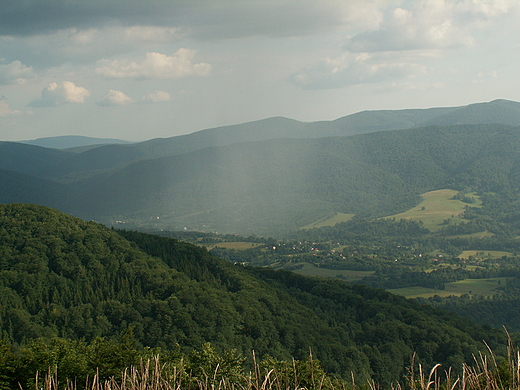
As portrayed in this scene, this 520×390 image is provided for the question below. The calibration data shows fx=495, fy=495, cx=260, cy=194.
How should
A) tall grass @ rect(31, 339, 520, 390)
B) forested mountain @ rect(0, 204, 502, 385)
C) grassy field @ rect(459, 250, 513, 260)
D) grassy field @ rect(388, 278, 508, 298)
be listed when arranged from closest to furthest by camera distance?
tall grass @ rect(31, 339, 520, 390), forested mountain @ rect(0, 204, 502, 385), grassy field @ rect(388, 278, 508, 298), grassy field @ rect(459, 250, 513, 260)

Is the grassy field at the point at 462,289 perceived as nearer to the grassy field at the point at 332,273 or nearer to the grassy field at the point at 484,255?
the grassy field at the point at 332,273

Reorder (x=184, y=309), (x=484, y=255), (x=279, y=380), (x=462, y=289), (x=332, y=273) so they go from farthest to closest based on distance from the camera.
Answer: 1. (x=484, y=255)
2. (x=332, y=273)
3. (x=462, y=289)
4. (x=184, y=309)
5. (x=279, y=380)

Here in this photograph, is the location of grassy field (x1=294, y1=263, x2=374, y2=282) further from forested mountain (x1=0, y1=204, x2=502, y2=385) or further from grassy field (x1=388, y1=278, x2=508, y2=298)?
forested mountain (x1=0, y1=204, x2=502, y2=385)

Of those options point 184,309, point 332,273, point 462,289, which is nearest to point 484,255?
point 462,289

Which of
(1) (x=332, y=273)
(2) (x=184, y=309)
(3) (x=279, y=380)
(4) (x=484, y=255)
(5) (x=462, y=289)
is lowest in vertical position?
(4) (x=484, y=255)

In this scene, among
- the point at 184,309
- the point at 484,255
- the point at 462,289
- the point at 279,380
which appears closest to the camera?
the point at 279,380

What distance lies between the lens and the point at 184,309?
6619cm

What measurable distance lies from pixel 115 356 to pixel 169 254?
63.5 meters

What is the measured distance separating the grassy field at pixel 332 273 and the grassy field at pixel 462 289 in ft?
69.8

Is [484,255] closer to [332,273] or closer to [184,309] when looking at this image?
[332,273]

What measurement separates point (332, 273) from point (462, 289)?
4286 cm

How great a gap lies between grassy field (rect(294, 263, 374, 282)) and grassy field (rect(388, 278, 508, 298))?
21287mm

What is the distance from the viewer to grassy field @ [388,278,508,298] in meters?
135

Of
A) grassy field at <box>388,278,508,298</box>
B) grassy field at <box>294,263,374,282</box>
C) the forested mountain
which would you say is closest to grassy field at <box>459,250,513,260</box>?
grassy field at <box>388,278,508,298</box>
